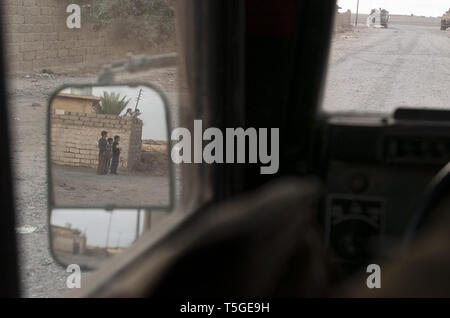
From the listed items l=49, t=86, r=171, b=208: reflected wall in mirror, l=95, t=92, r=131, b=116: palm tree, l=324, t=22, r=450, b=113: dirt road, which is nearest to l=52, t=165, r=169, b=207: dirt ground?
l=49, t=86, r=171, b=208: reflected wall in mirror

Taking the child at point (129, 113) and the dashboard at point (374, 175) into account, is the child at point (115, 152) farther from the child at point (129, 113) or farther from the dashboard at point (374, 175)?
the dashboard at point (374, 175)

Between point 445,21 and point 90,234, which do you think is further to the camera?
point 445,21

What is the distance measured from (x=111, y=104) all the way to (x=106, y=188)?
0.34 metres

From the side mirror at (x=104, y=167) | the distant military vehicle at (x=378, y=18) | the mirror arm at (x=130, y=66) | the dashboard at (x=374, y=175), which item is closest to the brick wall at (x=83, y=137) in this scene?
the side mirror at (x=104, y=167)

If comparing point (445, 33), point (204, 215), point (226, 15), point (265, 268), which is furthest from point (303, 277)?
point (445, 33)

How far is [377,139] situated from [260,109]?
0.50 m

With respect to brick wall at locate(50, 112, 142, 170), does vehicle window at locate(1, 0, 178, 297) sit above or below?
above

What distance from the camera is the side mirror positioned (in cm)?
194

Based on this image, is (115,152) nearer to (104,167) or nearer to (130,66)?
(104,167)

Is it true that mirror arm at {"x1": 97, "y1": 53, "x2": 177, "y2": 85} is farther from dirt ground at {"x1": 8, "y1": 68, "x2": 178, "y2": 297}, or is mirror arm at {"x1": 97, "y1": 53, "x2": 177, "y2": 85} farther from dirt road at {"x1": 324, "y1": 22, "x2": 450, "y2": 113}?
dirt road at {"x1": 324, "y1": 22, "x2": 450, "y2": 113}

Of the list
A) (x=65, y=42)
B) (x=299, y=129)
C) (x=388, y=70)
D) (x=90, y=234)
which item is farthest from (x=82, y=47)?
(x=388, y=70)

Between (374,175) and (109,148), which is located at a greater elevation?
(109,148)

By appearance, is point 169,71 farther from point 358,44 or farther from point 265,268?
point 265,268

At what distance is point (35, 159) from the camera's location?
1.96 meters
